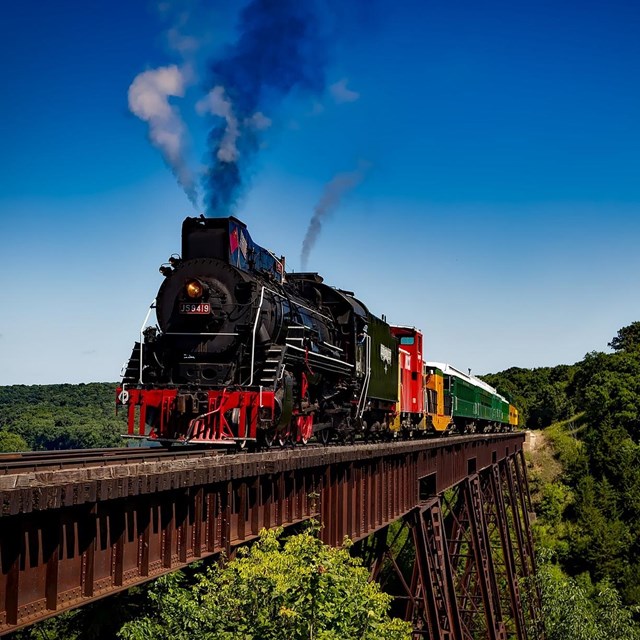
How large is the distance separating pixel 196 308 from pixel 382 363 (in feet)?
28.9

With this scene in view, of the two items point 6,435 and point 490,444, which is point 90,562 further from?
point 6,435

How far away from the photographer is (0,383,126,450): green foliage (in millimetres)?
83188

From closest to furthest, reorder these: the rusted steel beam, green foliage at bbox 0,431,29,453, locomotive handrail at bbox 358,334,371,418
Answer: the rusted steel beam < locomotive handrail at bbox 358,334,371,418 < green foliage at bbox 0,431,29,453

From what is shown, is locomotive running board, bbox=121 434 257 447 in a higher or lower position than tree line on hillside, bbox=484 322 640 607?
higher

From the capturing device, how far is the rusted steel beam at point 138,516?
19.5ft

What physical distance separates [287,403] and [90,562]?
6702 millimetres

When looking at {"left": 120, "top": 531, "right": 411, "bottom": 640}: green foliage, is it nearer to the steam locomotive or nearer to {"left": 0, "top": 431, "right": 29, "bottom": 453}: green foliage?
the steam locomotive

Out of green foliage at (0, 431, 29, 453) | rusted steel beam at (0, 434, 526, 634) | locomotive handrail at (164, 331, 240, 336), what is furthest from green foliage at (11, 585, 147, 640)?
green foliage at (0, 431, 29, 453)

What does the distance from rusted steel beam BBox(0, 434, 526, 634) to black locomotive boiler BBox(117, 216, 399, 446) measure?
1.45 meters

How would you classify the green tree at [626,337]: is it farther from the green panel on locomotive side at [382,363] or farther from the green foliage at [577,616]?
the green panel on locomotive side at [382,363]

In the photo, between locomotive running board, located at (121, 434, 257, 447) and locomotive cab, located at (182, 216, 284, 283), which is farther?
locomotive cab, located at (182, 216, 284, 283)

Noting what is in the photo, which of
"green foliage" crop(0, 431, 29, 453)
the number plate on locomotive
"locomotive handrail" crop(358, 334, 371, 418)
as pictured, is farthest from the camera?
"green foliage" crop(0, 431, 29, 453)

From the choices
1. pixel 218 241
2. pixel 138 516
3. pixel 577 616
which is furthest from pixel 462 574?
pixel 138 516

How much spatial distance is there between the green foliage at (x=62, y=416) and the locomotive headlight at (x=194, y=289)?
6165 cm
